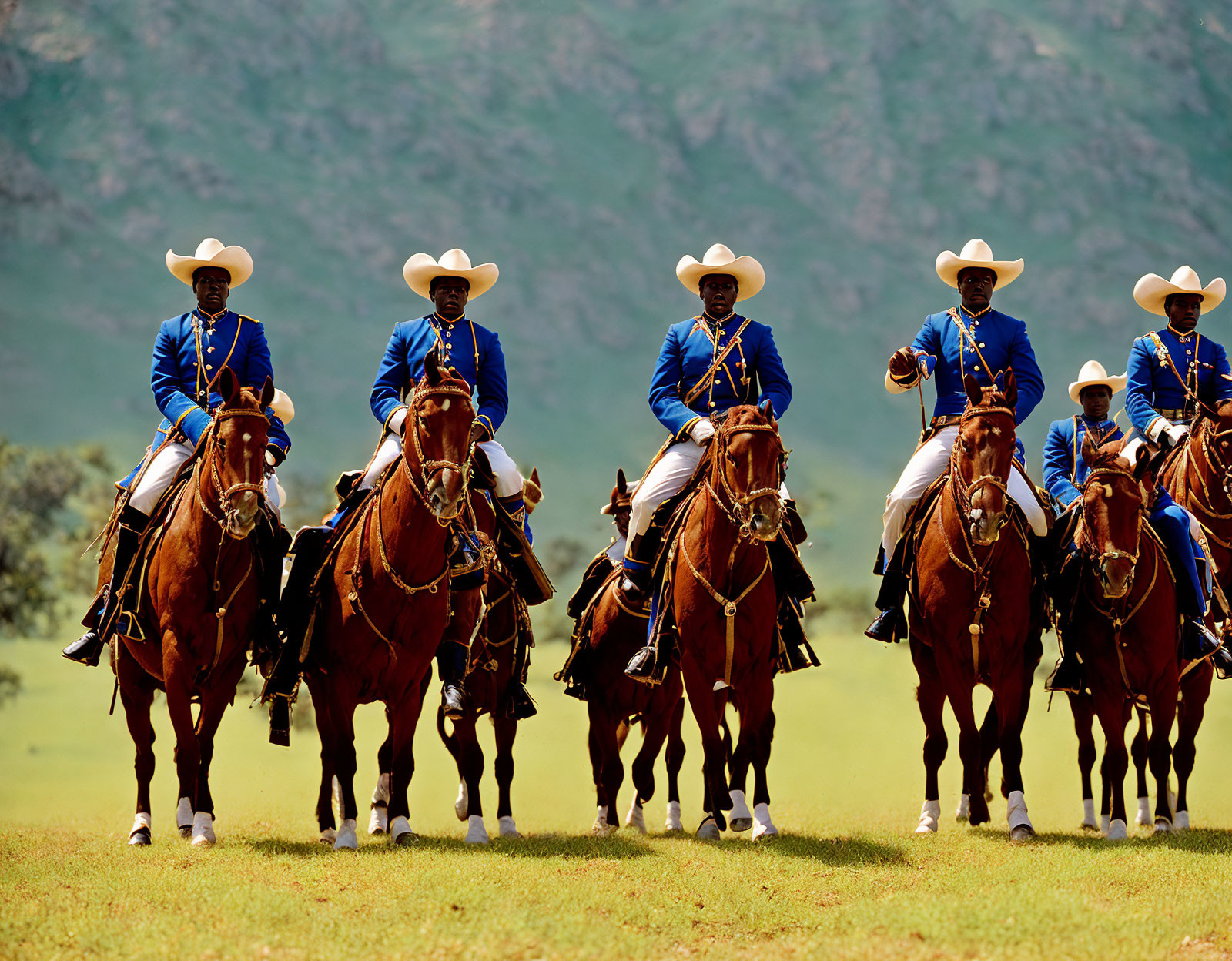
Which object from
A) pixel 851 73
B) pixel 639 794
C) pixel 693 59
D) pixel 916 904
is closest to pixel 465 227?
pixel 693 59

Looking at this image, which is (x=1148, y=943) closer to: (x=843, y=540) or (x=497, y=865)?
(x=497, y=865)

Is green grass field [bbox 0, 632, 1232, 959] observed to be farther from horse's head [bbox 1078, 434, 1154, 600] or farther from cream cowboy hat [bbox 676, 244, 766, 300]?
cream cowboy hat [bbox 676, 244, 766, 300]

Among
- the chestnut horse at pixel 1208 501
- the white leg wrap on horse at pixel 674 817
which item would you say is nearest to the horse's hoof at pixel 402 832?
the white leg wrap on horse at pixel 674 817

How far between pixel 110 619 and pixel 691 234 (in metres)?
60.1

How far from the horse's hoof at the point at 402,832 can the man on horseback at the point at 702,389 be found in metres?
2.25

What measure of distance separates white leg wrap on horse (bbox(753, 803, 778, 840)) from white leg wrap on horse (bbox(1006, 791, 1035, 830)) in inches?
76.5

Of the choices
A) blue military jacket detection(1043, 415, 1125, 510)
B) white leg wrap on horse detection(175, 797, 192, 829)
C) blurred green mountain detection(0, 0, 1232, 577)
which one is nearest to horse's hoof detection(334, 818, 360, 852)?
white leg wrap on horse detection(175, 797, 192, 829)

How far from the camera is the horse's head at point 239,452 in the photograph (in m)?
10.5

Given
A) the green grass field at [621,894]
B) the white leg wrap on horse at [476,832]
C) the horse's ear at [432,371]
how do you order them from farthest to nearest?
the white leg wrap on horse at [476,832]
the horse's ear at [432,371]
the green grass field at [621,894]

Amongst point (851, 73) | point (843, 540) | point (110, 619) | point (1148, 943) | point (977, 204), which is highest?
point (851, 73)

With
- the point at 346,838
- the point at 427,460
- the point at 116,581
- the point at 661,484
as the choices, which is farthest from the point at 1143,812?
the point at 116,581

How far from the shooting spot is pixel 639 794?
1427 centimetres

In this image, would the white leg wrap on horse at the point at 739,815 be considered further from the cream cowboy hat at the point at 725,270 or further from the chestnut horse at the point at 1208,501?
the cream cowboy hat at the point at 725,270

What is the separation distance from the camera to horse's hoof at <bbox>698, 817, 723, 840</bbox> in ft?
39.0
